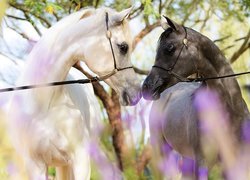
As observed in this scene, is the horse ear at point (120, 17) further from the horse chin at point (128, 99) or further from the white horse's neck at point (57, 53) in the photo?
the horse chin at point (128, 99)

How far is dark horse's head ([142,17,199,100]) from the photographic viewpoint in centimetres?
487

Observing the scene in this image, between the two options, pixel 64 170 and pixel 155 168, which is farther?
pixel 155 168

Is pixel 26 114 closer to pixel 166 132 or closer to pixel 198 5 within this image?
pixel 166 132

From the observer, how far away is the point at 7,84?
8922 millimetres

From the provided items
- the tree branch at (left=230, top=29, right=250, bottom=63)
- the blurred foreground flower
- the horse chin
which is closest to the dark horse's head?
the blurred foreground flower

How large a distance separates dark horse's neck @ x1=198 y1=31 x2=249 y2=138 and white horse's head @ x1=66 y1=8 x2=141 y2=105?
2.42 feet

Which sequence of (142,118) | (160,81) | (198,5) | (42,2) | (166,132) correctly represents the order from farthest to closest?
(198,5) < (142,118) < (42,2) < (166,132) < (160,81)

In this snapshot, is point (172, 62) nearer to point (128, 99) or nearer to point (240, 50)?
point (128, 99)

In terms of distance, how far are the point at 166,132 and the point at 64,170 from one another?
1.41 m

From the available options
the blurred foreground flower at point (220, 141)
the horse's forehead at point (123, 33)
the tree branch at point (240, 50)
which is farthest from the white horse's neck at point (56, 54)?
the tree branch at point (240, 50)

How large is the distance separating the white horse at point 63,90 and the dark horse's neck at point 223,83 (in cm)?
74

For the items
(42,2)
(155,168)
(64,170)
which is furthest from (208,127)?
(42,2)

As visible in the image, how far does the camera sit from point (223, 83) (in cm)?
490

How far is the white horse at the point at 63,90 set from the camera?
14.5 ft
